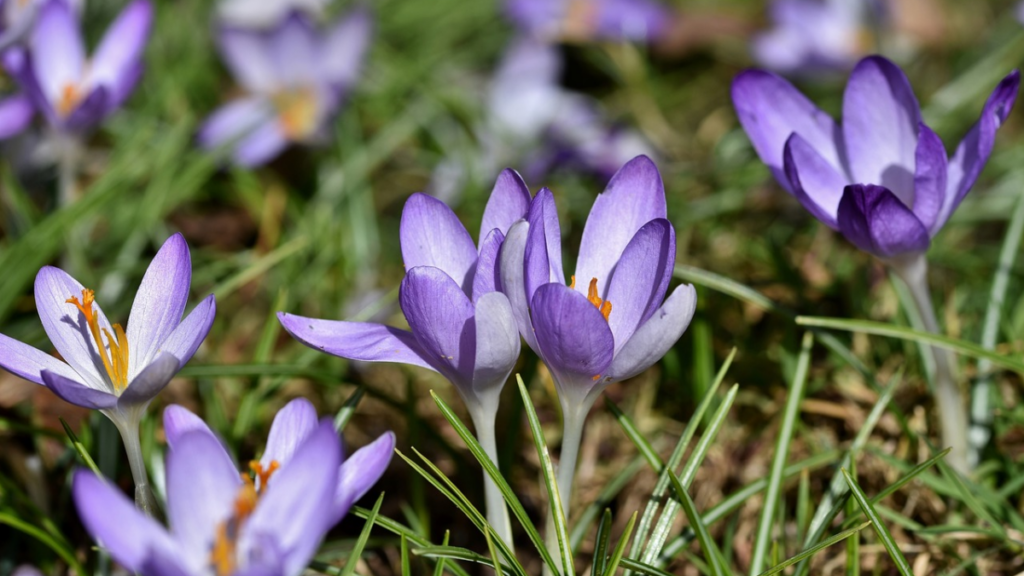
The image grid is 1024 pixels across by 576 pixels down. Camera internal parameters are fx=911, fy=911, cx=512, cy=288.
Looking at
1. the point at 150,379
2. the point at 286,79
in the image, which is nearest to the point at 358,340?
the point at 150,379

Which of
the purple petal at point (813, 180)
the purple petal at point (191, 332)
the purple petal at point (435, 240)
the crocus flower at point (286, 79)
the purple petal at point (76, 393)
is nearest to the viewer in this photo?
the purple petal at point (76, 393)

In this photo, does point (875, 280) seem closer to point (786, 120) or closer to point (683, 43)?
point (786, 120)

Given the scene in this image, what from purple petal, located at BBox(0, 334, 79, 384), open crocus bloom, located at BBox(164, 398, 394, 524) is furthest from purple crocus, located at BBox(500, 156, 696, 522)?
purple petal, located at BBox(0, 334, 79, 384)

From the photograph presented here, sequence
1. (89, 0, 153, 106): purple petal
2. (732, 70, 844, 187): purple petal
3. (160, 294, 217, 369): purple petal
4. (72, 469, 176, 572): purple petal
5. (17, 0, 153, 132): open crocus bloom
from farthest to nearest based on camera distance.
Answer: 1. (89, 0, 153, 106): purple petal
2. (17, 0, 153, 132): open crocus bloom
3. (732, 70, 844, 187): purple petal
4. (160, 294, 217, 369): purple petal
5. (72, 469, 176, 572): purple petal

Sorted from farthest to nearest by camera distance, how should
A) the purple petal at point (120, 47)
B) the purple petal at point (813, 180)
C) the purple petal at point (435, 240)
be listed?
the purple petal at point (120, 47), the purple petal at point (813, 180), the purple petal at point (435, 240)

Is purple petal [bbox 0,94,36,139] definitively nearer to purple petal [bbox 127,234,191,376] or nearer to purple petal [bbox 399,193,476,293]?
purple petal [bbox 127,234,191,376]

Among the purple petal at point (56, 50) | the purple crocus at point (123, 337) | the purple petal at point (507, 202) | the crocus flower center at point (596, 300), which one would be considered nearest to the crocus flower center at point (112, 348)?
the purple crocus at point (123, 337)

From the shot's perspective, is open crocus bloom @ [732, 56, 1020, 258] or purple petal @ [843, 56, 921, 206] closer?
open crocus bloom @ [732, 56, 1020, 258]

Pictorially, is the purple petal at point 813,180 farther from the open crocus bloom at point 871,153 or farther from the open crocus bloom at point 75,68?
the open crocus bloom at point 75,68
